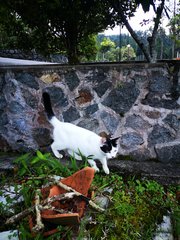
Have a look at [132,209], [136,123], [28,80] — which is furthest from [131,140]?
[28,80]

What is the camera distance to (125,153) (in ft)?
11.0

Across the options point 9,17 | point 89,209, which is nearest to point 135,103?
point 89,209

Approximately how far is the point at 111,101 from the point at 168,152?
868 millimetres

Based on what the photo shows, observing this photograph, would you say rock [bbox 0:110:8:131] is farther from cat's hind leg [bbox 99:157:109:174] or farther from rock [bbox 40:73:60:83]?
cat's hind leg [bbox 99:157:109:174]

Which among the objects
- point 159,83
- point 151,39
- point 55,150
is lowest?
point 55,150

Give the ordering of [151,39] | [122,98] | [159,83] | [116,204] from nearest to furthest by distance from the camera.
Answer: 1. [116,204]
2. [159,83]
3. [122,98]
4. [151,39]

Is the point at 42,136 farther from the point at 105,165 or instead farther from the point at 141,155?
the point at 141,155

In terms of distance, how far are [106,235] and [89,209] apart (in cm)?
22

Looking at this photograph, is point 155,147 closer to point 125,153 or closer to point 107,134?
point 125,153

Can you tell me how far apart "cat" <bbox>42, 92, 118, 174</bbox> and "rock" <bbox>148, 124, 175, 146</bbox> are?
553mm

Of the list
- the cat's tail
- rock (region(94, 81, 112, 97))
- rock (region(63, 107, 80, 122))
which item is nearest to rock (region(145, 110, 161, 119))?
rock (region(94, 81, 112, 97))

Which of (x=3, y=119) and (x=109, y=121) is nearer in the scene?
(x=109, y=121)

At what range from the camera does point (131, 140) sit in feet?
11.0

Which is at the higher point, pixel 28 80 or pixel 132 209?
pixel 28 80
